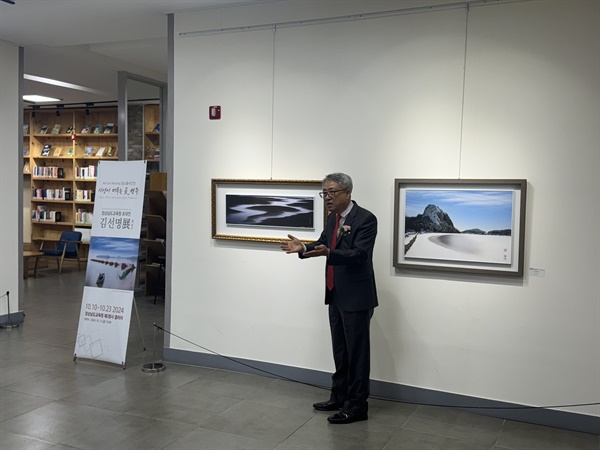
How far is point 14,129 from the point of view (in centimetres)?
738

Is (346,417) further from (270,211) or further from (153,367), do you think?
(153,367)

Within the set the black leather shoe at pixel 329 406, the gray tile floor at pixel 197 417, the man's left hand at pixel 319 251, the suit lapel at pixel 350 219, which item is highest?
the suit lapel at pixel 350 219

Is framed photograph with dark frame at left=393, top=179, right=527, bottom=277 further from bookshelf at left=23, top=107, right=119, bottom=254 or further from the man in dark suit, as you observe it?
bookshelf at left=23, top=107, right=119, bottom=254

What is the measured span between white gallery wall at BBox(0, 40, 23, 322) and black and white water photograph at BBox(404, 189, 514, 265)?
5122 mm

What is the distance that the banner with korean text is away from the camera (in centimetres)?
564

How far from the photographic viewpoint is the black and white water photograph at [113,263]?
18.5ft

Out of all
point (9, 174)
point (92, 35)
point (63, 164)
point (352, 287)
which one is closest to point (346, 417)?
point (352, 287)

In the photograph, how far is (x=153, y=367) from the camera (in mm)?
5680

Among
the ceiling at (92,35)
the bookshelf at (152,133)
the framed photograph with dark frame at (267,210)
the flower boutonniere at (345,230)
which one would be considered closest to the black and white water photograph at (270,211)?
the framed photograph with dark frame at (267,210)

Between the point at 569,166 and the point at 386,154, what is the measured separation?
55.6 inches

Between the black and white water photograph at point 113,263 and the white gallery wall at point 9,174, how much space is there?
2121 mm

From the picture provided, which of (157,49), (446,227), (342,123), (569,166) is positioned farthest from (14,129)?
(569,166)

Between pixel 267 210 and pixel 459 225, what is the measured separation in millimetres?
1779

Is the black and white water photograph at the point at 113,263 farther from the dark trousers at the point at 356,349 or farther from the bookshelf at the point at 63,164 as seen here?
the bookshelf at the point at 63,164
